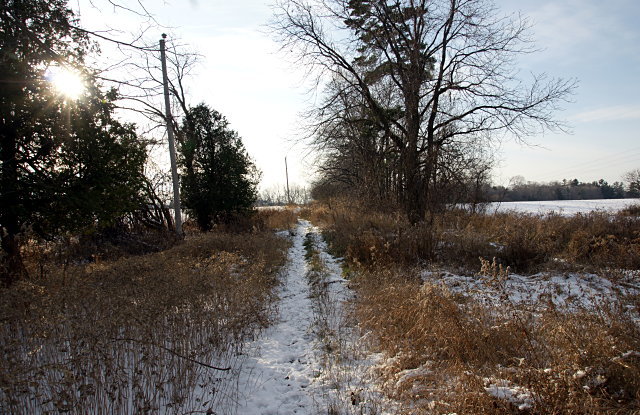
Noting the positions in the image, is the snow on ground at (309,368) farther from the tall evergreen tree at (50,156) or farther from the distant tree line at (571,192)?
the distant tree line at (571,192)

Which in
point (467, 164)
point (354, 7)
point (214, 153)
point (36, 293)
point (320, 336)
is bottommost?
point (320, 336)

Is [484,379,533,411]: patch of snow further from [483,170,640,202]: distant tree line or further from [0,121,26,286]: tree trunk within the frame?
[483,170,640,202]: distant tree line

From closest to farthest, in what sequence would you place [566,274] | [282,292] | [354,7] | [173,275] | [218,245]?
1. [173,275]
2. [566,274]
3. [282,292]
4. [218,245]
5. [354,7]

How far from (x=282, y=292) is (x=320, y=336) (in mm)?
2579

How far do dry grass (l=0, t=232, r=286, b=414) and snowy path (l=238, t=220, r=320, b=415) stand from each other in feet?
0.70

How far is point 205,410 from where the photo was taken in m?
3.13

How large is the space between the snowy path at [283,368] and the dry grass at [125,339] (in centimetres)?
21

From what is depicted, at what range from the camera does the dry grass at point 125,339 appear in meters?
2.93

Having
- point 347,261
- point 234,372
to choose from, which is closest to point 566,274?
point 347,261

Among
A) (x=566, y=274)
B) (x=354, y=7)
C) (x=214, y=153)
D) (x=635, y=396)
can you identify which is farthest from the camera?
(x=214, y=153)

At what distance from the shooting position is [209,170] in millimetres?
16875

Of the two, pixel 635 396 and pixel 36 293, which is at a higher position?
pixel 36 293

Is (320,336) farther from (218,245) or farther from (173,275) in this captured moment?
(218,245)

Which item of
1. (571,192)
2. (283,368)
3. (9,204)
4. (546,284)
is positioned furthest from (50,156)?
(571,192)
